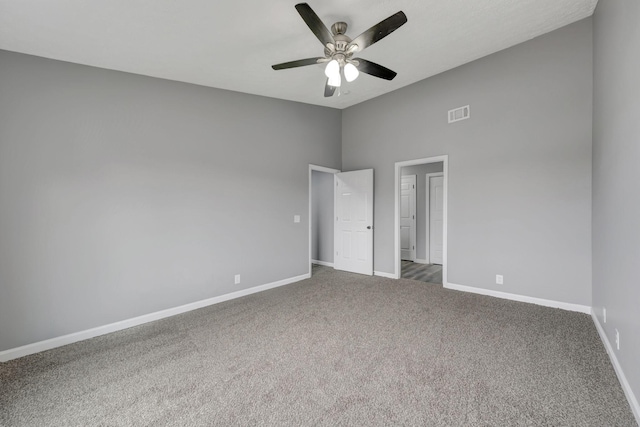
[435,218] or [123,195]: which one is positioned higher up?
[123,195]

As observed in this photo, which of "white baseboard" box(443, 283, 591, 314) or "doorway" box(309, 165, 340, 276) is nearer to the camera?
"white baseboard" box(443, 283, 591, 314)

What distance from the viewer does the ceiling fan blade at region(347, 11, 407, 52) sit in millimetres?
1993

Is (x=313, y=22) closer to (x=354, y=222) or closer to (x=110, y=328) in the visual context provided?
(x=110, y=328)

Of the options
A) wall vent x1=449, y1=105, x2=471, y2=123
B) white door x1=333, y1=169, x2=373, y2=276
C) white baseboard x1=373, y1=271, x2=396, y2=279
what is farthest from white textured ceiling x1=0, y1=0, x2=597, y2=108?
white baseboard x1=373, y1=271, x2=396, y2=279

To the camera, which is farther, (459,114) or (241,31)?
(459,114)

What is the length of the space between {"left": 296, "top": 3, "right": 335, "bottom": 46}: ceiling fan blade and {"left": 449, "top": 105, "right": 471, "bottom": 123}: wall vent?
252 centimetres

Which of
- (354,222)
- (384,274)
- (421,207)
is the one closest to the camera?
(384,274)

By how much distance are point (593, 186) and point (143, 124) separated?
495cm

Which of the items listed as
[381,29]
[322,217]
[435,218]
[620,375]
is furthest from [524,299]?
[322,217]

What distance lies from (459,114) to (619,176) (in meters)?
2.40

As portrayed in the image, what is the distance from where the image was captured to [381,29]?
83.7 inches

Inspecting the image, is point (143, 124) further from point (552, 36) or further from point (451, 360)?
point (552, 36)

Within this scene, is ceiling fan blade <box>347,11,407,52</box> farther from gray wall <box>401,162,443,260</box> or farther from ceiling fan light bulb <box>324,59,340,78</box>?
gray wall <box>401,162,443,260</box>

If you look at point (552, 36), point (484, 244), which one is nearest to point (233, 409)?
point (484, 244)
